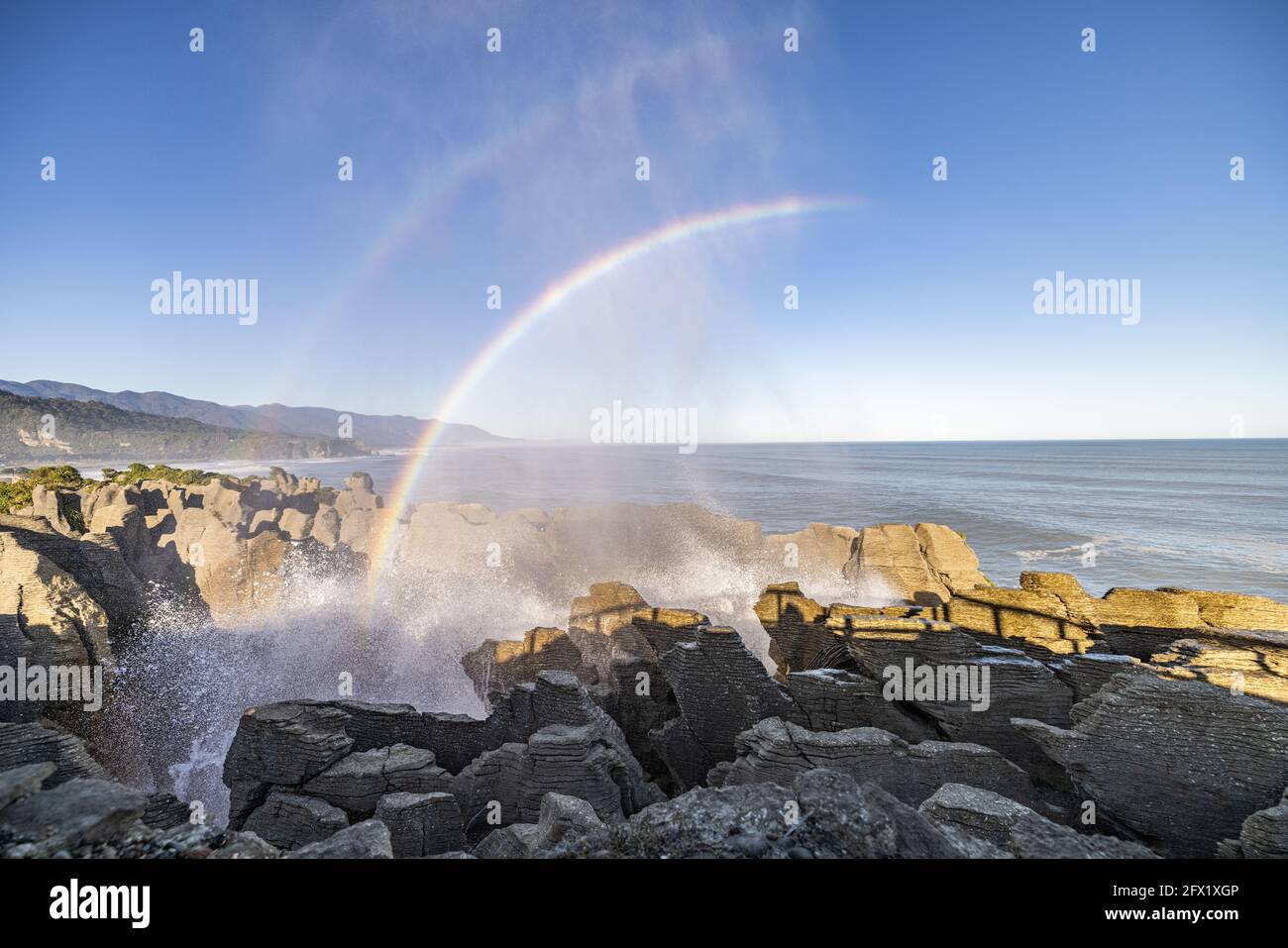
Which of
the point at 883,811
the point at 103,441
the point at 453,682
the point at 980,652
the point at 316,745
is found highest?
the point at 103,441

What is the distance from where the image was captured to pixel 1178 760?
555 centimetres

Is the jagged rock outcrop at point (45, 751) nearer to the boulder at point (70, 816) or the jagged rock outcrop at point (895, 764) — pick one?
the boulder at point (70, 816)

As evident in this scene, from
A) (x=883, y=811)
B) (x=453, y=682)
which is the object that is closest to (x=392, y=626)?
(x=453, y=682)

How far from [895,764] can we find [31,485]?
42.6 meters

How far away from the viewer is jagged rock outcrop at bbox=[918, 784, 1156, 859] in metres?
3.87

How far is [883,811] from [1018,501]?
7456 cm

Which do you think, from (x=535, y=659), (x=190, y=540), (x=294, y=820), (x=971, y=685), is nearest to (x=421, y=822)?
(x=294, y=820)

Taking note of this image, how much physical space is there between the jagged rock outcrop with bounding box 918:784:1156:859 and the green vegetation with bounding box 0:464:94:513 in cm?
3541

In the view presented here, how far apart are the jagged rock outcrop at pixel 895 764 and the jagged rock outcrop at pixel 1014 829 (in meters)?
1.00

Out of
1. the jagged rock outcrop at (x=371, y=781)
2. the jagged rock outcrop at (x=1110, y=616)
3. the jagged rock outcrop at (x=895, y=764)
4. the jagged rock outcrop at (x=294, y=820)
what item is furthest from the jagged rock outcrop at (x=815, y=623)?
the jagged rock outcrop at (x=294, y=820)

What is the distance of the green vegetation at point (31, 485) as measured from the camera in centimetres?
2377

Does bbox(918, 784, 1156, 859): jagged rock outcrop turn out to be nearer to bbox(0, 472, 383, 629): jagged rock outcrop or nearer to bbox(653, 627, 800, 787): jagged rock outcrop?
bbox(653, 627, 800, 787): jagged rock outcrop
